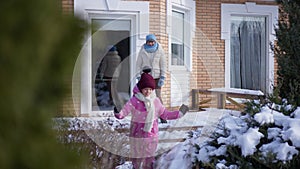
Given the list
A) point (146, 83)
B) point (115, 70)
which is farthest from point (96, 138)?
point (115, 70)

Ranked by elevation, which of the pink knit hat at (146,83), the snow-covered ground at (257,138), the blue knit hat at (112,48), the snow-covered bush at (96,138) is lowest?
the snow-covered bush at (96,138)

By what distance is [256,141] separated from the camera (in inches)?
142

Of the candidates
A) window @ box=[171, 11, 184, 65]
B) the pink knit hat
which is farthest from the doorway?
the pink knit hat

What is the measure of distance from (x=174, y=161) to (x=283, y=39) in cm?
233

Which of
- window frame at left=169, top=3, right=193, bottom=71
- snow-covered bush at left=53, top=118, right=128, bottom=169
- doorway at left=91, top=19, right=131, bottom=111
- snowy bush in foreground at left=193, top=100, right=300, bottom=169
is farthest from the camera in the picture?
window frame at left=169, top=3, right=193, bottom=71

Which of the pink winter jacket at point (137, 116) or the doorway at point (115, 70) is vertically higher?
the doorway at point (115, 70)

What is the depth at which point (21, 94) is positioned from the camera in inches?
27.9

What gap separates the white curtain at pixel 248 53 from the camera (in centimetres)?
1261

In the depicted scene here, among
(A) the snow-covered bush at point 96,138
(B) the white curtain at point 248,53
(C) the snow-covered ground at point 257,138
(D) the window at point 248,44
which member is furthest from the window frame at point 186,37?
(C) the snow-covered ground at point 257,138

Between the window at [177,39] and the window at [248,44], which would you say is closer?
the window at [177,39]

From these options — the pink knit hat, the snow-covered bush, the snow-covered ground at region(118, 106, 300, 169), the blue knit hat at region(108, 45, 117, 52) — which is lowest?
the snow-covered bush

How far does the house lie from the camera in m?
10.2

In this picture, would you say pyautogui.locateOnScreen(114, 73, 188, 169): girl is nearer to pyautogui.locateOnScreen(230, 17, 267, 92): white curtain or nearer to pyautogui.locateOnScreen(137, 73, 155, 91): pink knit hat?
pyautogui.locateOnScreen(137, 73, 155, 91): pink knit hat

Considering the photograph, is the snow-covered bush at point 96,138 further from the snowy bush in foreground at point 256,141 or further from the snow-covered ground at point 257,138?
the snowy bush in foreground at point 256,141
